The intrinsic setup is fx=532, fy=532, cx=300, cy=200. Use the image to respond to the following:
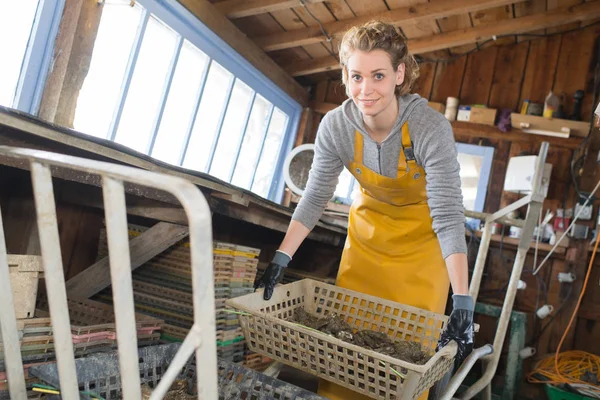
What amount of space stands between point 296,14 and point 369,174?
2.66m

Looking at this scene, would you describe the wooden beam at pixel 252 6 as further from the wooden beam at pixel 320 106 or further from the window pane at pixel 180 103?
the wooden beam at pixel 320 106

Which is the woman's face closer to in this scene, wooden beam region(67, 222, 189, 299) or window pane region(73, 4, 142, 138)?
wooden beam region(67, 222, 189, 299)

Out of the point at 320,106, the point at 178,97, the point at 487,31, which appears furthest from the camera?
the point at 320,106

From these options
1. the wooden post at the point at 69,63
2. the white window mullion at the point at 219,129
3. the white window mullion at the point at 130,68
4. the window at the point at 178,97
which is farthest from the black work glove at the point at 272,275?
the white window mullion at the point at 219,129

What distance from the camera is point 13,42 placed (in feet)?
8.85

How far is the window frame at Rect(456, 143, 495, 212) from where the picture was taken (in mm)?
4973

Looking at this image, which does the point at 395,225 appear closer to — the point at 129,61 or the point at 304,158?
the point at 129,61

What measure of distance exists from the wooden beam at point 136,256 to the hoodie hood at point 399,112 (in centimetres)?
92

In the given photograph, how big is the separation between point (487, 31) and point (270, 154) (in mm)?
2294

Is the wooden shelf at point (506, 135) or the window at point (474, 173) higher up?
the wooden shelf at point (506, 135)

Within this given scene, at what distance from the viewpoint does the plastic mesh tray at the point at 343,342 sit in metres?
1.38

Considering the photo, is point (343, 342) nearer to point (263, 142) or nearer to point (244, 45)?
point (244, 45)

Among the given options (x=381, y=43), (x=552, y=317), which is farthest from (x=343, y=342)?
(x=552, y=317)

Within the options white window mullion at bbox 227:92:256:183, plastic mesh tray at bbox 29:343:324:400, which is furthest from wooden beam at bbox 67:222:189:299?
white window mullion at bbox 227:92:256:183
